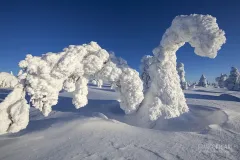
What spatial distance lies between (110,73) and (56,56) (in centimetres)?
298

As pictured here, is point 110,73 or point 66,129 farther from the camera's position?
point 110,73

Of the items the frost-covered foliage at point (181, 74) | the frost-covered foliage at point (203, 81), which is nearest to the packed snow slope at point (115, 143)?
the frost-covered foliage at point (181, 74)

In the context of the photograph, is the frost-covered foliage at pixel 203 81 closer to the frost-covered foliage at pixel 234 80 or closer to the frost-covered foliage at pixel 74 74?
the frost-covered foliage at pixel 234 80

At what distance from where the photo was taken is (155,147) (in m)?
6.60

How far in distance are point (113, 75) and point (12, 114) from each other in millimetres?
5110

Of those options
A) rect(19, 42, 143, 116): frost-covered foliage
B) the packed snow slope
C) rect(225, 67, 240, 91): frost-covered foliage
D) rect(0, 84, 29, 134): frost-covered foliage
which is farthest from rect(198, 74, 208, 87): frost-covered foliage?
rect(0, 84, 29, 134): frost-covered foliage

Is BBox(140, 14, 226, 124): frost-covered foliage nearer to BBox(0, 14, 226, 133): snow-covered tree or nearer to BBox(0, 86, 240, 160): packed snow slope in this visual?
BBox(0, 14, 226, 133): snow-covered tree

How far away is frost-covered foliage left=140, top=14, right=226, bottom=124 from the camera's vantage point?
9367mm

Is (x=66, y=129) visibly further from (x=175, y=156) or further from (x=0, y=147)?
(x=175, y=156)

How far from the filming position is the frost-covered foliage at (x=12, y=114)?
306 inches

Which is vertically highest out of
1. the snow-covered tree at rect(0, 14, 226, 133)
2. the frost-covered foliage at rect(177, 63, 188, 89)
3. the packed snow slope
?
the frost-covered foliage at rect(177, 63, 188, 89)

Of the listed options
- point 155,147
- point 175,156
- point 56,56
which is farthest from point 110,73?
point 175,156

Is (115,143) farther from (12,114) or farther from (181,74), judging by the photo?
(181,74)

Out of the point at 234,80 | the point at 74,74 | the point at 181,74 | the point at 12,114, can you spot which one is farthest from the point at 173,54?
the point at 234,80
